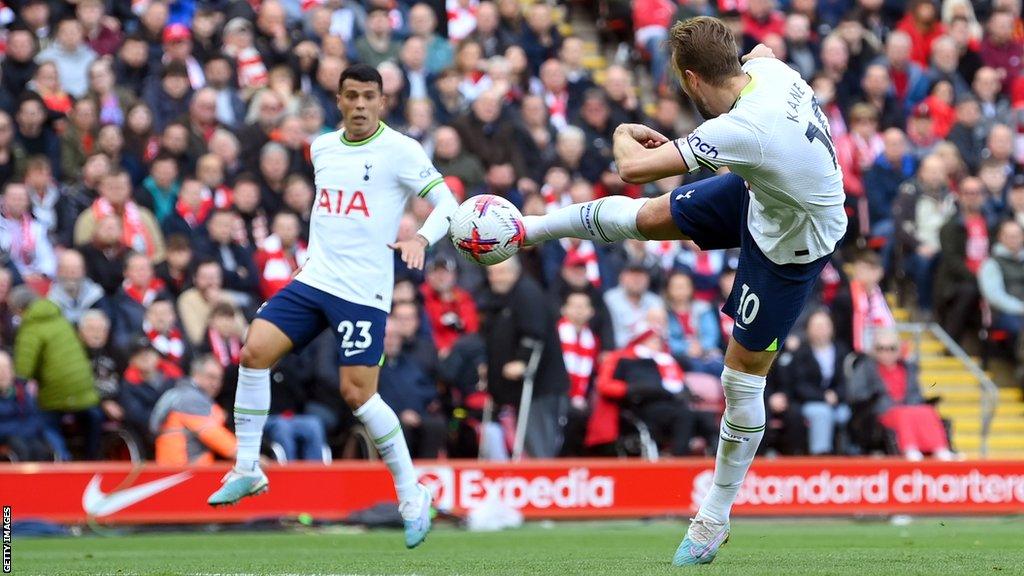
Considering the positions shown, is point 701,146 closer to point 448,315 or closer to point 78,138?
point 448,315

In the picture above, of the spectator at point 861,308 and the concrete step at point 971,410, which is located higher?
the spectator at point 861,308

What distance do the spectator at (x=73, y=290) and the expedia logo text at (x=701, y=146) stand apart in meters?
7.95

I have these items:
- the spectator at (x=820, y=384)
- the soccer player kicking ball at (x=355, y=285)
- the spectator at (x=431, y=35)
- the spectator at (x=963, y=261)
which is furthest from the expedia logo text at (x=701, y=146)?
the spectator at (x=431, y=35)

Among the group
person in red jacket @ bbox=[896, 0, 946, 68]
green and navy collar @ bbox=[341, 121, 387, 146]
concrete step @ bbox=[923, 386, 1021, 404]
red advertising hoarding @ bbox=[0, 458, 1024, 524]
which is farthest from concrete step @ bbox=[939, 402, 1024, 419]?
green and navy collar @ bbox=[341, 121, 387, 146]

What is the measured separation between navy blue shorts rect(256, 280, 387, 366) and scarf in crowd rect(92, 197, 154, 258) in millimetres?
5428

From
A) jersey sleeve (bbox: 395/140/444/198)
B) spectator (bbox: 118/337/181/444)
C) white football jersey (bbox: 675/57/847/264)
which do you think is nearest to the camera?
white football jersey (bbox: 675/57/847/264)

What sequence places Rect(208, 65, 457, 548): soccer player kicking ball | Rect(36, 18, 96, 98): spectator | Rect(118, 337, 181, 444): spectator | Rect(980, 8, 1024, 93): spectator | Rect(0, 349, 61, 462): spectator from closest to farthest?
Rect(208, 65, 457, 548): soccer player kicking ball
Rect(0, 349, 61, 462): spectator
Rect(118, 337, 181, 444): spectator
Rect(36, 18, 96, 98): spectator
Rect(980, 8, 1024, 93): spectator

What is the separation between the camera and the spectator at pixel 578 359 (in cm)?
1557

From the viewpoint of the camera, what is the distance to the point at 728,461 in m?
8.69

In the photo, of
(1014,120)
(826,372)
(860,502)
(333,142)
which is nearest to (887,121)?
(1014,120)

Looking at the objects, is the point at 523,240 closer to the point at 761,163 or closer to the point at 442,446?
the point at 761,163

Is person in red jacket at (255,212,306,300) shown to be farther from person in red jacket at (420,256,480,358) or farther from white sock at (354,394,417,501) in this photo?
white sock at (354,394,417,501)

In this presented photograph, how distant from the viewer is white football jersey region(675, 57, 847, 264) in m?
7.55

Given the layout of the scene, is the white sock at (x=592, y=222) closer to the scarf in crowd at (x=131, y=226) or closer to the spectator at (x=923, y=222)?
the scarf in crowd at (x=131, y=226)
